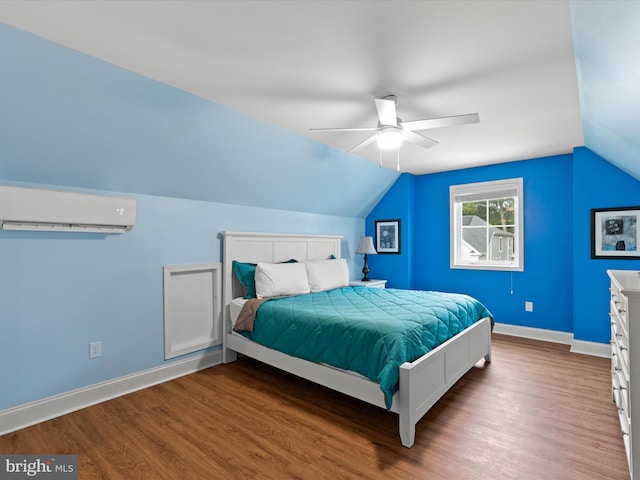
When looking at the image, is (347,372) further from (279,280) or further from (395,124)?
(395,124)

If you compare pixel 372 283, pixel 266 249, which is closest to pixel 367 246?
pixel 372 283

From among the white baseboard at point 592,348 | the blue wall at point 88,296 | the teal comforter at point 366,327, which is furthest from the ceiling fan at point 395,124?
the white baseboard at point 592,348

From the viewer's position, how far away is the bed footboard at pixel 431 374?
6.55ft

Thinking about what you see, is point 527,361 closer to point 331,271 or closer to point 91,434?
point 331,271

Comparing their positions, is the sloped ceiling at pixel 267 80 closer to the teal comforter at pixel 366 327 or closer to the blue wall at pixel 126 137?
the blue wall at pixel 126 137

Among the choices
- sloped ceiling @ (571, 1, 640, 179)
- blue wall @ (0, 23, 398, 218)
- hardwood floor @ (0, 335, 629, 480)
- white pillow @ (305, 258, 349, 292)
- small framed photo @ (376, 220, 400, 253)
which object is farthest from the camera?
small framed photo @ (376, 220, 400, 253)

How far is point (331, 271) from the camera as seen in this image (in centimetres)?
414

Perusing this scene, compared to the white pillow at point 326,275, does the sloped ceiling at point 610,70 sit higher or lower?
higher

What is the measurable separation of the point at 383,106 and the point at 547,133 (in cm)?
210

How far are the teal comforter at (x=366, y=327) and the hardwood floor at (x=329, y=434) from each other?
373 millimetres

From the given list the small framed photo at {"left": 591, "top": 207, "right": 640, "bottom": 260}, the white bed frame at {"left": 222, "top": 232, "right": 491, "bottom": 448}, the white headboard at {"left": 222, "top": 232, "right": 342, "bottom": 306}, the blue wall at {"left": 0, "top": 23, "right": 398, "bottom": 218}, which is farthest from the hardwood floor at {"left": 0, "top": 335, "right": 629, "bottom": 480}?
the blue wall at {"left": 0, "top": 23, "right": 398, "bottom": 218}

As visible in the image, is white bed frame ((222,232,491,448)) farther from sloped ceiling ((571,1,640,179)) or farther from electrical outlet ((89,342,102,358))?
sloped ceiling ((571,1,640,179))

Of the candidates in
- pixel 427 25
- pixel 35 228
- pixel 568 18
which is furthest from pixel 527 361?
pixel 35 228

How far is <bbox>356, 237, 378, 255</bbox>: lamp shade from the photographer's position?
5098mm
